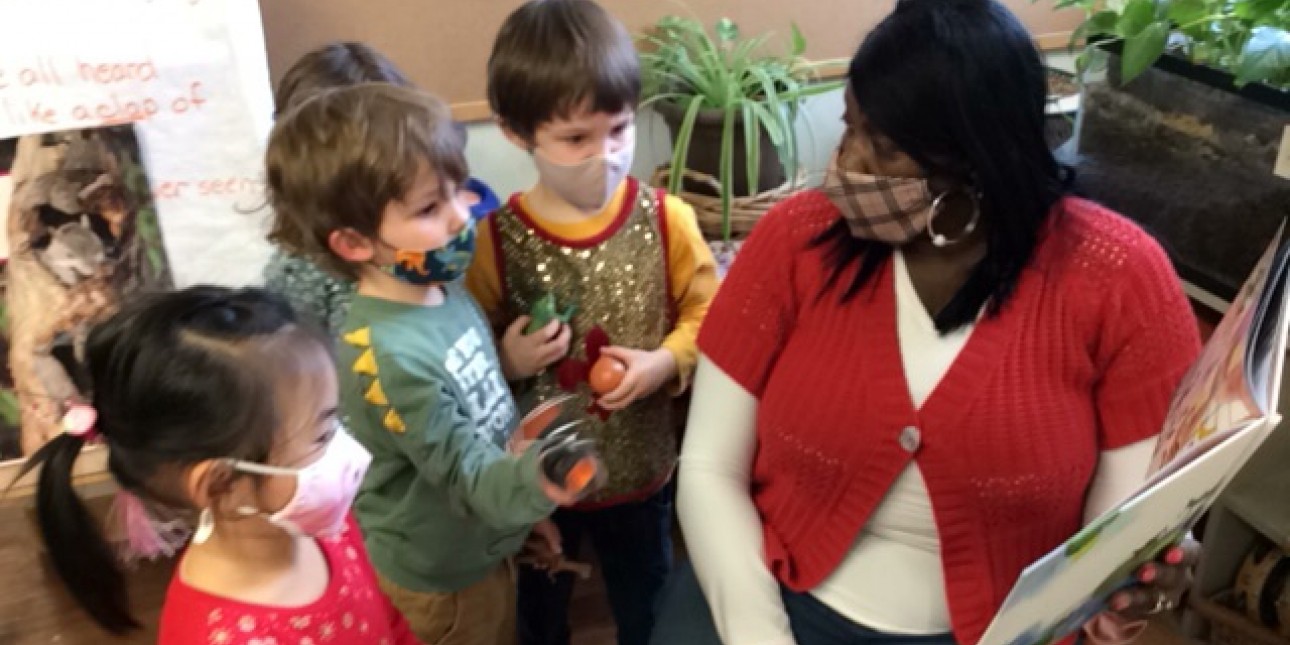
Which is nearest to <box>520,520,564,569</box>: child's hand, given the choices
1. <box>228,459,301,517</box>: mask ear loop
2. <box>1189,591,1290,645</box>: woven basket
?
<box>228,459,301,517</box>: mask ear loop

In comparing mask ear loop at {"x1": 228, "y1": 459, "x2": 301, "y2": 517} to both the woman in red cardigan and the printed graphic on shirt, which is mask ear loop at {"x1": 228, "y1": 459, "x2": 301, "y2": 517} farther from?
the woman in red cardigan

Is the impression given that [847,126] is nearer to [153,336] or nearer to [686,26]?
[153,336]


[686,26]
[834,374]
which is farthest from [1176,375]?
[686,26]

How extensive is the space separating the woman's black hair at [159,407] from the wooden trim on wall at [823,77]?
2.82ft

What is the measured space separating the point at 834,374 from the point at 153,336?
0.61 metres

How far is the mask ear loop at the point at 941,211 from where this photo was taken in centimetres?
97

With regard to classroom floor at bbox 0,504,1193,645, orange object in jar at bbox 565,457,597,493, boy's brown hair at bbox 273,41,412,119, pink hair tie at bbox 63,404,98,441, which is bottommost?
classroom floor at bbox 0,504,1193,645

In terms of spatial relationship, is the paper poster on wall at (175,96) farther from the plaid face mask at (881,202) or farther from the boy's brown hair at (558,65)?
the plaid face mask at (881,202)

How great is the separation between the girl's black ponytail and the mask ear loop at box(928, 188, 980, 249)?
0.76 metres

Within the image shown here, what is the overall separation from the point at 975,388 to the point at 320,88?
85cm

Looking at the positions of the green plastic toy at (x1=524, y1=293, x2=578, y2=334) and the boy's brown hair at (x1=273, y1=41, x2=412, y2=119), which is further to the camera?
the boy's brown hair at (x1=273, y1=41, x2=412, y2=119)

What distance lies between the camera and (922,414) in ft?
3.26

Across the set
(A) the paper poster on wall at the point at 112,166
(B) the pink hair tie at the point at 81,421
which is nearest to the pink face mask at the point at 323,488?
(B) the pink hair tie at the point at 81,421

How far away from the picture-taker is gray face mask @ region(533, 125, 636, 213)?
1.21 meters
